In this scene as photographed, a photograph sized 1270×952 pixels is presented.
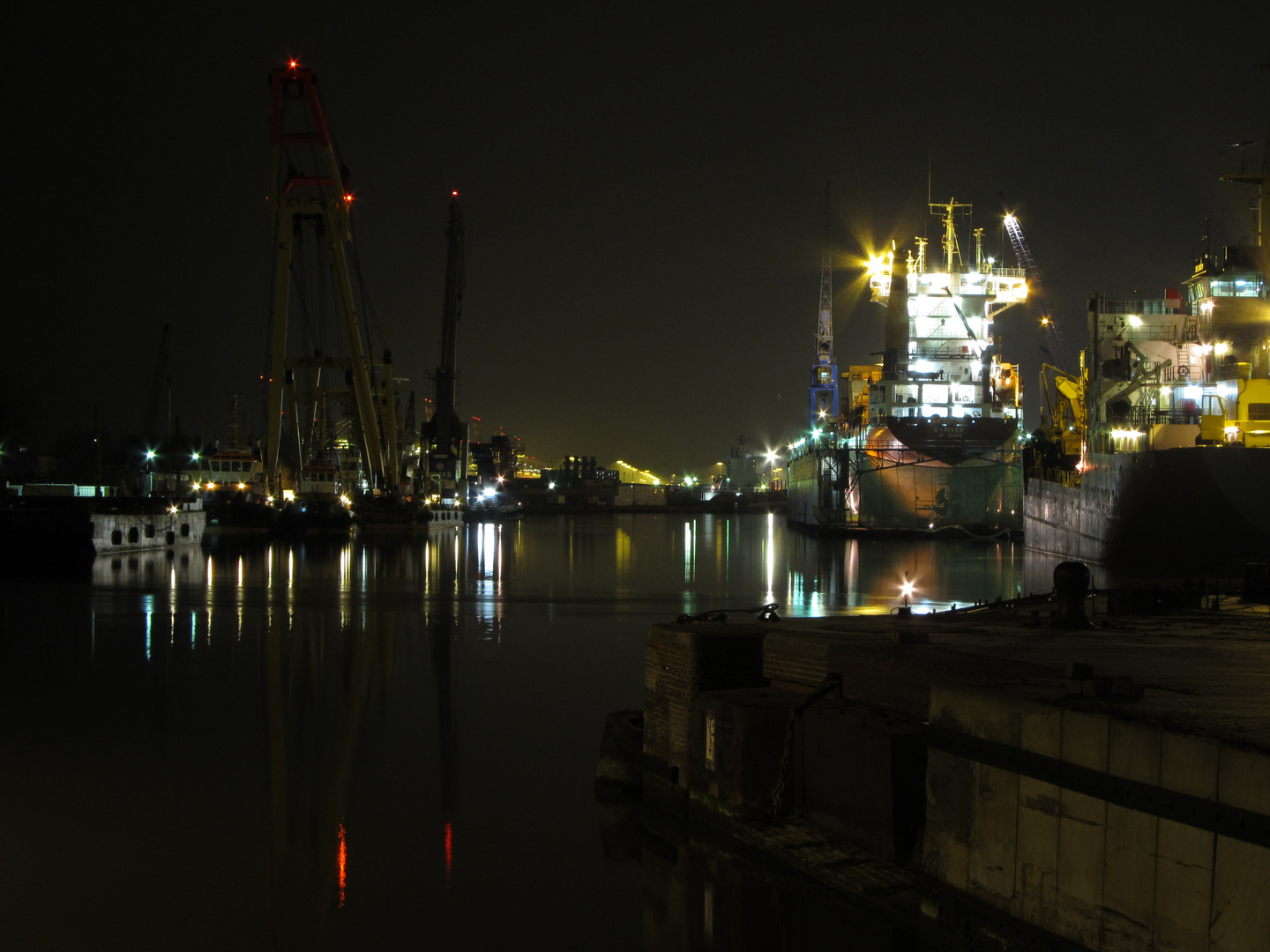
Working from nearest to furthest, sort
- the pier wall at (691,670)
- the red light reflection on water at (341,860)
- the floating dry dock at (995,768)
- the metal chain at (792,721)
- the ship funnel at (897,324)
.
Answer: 1. the floating dry dock at (995,768)
2. the metal chain at (792,721)
3. the red light reflection on water at (341,860)
4. the pier wall at (691,670)
5. the ship funnel at (897,324)

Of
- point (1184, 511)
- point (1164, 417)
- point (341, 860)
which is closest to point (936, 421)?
point (1164, 417)

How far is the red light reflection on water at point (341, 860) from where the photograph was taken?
7484 mm

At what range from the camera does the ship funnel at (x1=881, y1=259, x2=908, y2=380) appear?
58.1 metres

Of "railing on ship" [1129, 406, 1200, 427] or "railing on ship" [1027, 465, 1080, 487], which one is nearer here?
"railing on ship" [1129, 406, 1200, 427]

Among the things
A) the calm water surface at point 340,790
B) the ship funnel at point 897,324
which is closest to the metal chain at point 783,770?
the calm water surface at point 340,790

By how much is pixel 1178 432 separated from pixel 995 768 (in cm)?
2634

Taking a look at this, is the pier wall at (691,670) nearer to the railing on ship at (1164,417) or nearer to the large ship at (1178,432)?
the large ship at (1178,432)

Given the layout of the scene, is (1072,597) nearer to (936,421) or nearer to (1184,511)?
(1184,511)

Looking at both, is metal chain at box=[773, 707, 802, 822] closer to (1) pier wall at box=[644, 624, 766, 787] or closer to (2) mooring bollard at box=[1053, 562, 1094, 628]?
(1) pier wall at box=[644, 624, 766, 787]

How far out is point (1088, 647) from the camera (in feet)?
29.0

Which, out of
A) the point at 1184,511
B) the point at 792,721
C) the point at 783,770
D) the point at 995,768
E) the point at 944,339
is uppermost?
the point at 944,339

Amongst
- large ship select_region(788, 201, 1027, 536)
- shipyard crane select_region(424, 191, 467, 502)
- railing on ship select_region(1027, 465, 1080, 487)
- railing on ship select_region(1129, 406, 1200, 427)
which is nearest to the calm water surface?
railing on ship select_region(1129, 406, 1200, 427)

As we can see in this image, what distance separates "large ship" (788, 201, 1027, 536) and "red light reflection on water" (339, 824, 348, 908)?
1869 inches

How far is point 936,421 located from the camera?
53406 millimetres
